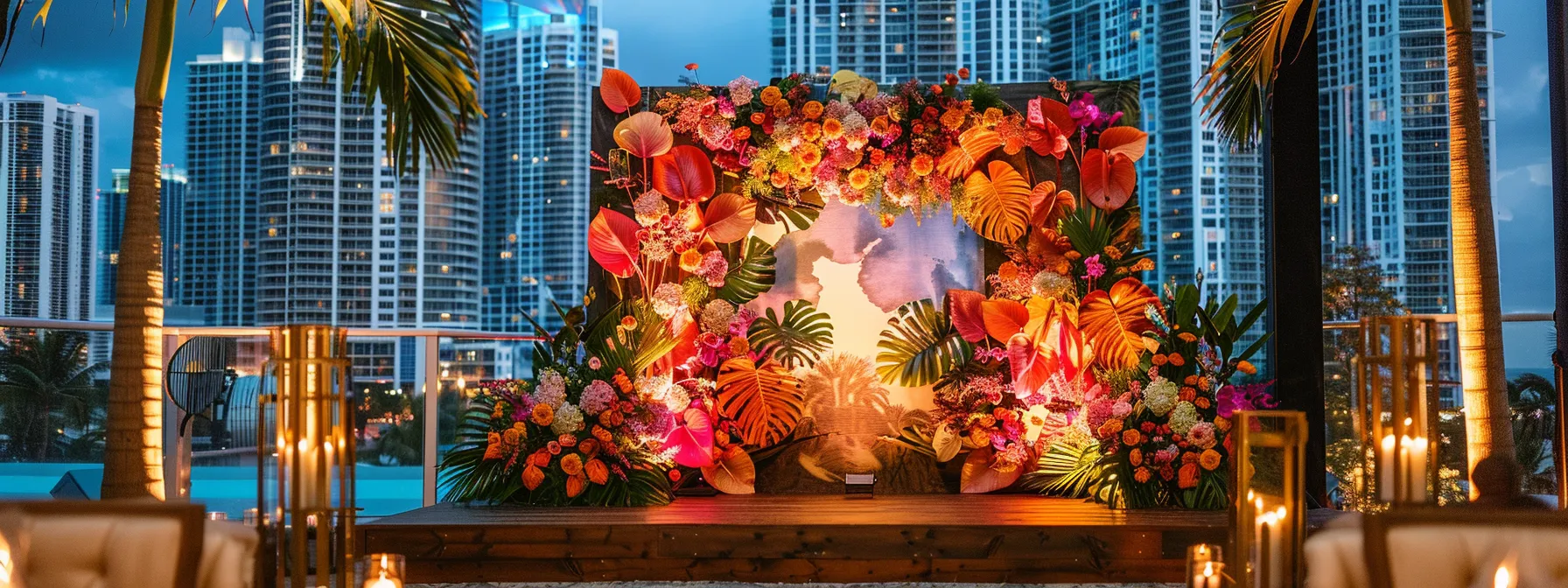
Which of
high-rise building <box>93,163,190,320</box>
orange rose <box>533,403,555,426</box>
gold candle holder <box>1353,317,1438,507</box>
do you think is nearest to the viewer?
gold candle holder <box>1353,317,1438,507</box>

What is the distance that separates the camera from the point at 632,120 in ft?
17.0

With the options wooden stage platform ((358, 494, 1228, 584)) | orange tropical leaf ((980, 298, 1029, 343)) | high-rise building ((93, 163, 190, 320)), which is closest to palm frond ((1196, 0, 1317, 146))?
orange tropical leaf ((980, 298, 1029, 343))

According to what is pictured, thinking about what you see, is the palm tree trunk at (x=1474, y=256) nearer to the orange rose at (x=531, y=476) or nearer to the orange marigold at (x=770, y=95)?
the orange marigold at (x=770, y=95)

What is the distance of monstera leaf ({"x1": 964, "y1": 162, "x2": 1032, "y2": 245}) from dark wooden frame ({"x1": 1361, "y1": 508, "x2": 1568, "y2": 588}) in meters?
3.19

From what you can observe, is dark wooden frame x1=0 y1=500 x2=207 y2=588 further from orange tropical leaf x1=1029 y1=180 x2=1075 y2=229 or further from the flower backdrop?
orange tropical leaf x1=1029 y1=180 x2=1075 y2=229

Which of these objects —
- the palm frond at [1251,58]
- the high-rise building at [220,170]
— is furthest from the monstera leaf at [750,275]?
the high-rise building at [220,170]

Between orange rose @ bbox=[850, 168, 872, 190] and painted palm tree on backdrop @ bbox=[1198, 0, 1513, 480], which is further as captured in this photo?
orange rose @ bbox=[850, 168, 872, 190]

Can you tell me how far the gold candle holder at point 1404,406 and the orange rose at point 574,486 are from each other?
3.25m

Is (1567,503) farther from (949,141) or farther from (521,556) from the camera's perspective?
(521,556)

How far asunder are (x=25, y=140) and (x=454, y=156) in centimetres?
737

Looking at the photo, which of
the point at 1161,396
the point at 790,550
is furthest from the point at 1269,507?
the point at 1161,396

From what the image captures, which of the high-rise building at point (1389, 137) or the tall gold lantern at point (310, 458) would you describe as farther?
the high-rise building at point (1389, 137)

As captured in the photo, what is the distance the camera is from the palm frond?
487 cm

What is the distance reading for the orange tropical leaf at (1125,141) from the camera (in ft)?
17.1
